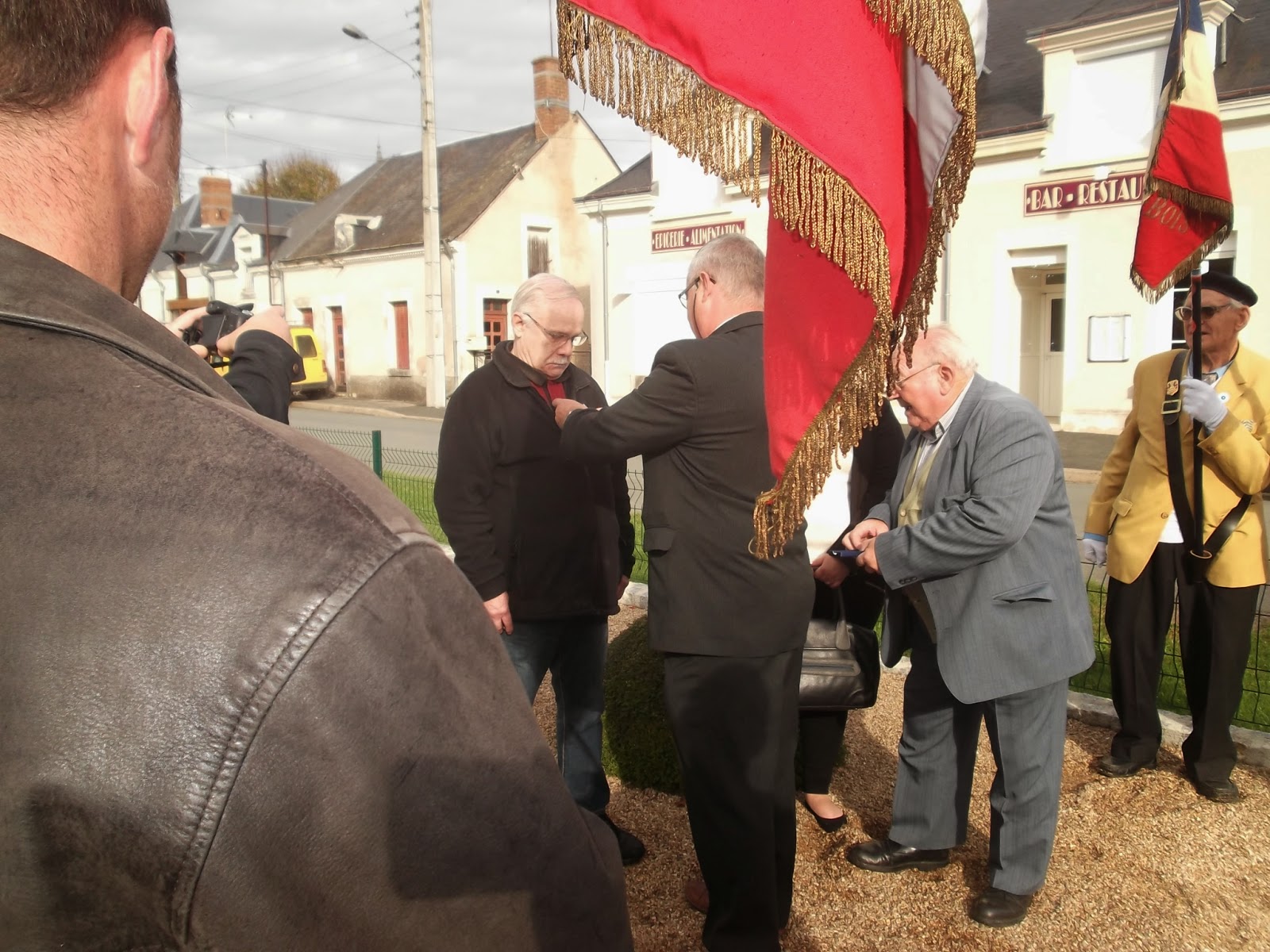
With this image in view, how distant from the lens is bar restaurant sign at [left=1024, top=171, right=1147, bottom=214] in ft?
47.8

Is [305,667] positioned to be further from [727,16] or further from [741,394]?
[741,394]

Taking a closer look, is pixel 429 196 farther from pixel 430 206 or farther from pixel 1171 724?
pixel 1171 724

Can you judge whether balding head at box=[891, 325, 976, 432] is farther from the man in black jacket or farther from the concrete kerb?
the concrete kerb

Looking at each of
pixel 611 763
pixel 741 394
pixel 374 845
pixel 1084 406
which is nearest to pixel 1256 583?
pixel 741 394

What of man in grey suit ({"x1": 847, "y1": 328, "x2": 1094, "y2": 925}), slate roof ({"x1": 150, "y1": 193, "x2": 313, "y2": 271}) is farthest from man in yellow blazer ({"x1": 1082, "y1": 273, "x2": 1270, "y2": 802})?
slate roof ({"x1": 150, "y1": 193, "x2": 313, "y2": 271})

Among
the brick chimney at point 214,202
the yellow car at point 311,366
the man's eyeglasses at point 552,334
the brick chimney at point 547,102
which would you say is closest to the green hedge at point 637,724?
the man's eyeglasses at point 552,334

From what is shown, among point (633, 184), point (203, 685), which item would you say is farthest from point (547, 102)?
point (203, 685)

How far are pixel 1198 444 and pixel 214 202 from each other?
4643cm

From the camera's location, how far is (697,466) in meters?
2.86

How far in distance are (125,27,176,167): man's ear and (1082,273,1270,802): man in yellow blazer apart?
3837 millimetres

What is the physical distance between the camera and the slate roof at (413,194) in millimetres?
28969

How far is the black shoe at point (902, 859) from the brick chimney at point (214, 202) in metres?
45.4

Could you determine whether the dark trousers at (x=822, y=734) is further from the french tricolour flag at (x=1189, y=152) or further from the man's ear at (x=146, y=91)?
the man's ear at (x=146, y=91)

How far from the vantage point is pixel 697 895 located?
131 inches
